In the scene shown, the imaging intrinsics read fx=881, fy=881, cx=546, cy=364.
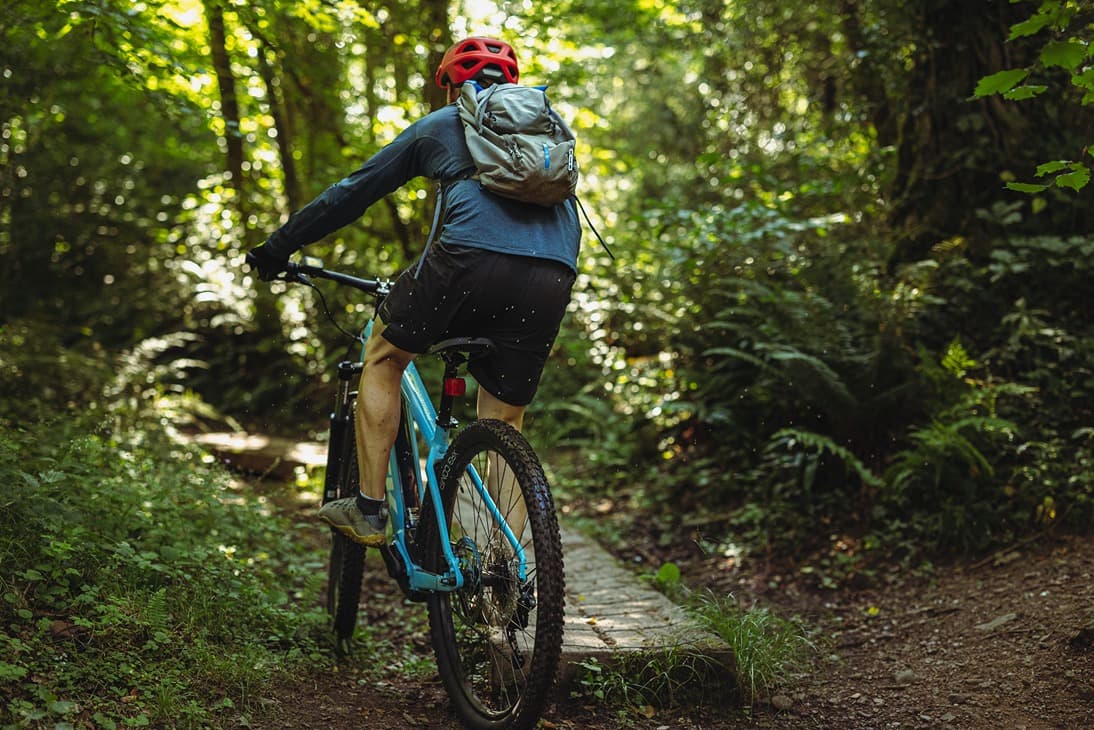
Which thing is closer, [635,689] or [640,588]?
[635,689]

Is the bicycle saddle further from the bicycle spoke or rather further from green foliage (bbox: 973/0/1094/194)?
green foliage (bbox: 973/0/1094/194)

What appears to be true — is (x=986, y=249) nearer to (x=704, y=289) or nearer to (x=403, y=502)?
(x=704, y=289)

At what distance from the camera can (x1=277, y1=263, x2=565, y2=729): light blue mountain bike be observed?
2777mm

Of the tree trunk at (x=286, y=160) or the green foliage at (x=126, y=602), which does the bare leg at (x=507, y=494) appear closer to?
the green foliage at (x=126, y=602)

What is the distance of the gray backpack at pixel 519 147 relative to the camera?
302 centimetres

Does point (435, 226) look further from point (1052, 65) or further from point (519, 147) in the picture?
point (1052, 65)

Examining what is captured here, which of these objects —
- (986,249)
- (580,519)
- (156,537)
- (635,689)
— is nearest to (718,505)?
(580,519)

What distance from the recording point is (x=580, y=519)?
6719 mm

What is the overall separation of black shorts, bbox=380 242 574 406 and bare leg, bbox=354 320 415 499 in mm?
151

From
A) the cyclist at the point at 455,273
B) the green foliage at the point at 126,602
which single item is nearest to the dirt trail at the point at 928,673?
the green foliage at the point at 126,602

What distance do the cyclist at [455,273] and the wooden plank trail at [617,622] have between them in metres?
0.97

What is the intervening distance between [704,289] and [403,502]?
163 inches

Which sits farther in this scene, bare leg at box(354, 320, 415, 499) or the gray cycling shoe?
the gray cycling shoe

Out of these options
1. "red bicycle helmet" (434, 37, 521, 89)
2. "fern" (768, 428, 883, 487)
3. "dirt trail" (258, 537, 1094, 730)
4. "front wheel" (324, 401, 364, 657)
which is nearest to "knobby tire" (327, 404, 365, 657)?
"front wheel" (324, 401, 364, 657)
